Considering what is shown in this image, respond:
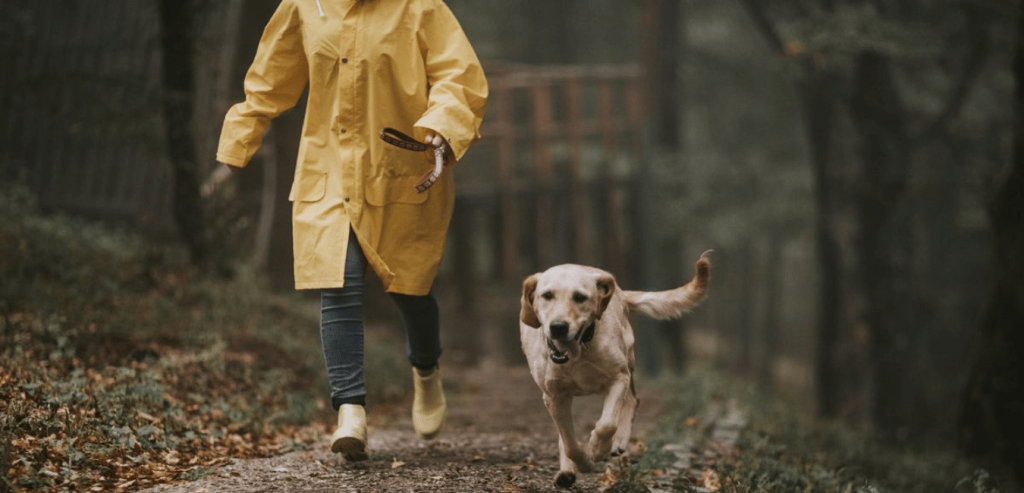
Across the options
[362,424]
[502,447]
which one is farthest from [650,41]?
[362,424]

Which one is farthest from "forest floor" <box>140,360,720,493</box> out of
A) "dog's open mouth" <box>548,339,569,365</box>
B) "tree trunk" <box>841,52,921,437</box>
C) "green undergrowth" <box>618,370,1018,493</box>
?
"tree trunk" <box>841,52,921,437</box>

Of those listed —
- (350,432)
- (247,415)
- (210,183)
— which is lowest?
(247,415)

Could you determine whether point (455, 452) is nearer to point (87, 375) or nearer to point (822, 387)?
point (87, 375)

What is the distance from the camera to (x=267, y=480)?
462cm

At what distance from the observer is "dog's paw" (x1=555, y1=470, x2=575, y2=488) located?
455 cm

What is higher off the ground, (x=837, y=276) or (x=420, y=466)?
(x=837, y=276)

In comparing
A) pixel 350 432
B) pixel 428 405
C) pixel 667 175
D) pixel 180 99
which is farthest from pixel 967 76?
pixel 350 432

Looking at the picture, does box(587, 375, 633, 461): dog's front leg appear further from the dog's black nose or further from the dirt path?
the dog's black nose

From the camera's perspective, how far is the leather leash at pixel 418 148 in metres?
4.70

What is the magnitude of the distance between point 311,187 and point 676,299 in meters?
1.77

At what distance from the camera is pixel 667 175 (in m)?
18.5

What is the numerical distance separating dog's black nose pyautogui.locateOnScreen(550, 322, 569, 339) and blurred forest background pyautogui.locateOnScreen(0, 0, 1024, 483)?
502 cm

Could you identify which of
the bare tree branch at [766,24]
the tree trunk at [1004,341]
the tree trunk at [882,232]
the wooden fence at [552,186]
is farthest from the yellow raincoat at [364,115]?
the tree trunk at [882,232]

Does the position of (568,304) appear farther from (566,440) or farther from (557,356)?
(566,440)
